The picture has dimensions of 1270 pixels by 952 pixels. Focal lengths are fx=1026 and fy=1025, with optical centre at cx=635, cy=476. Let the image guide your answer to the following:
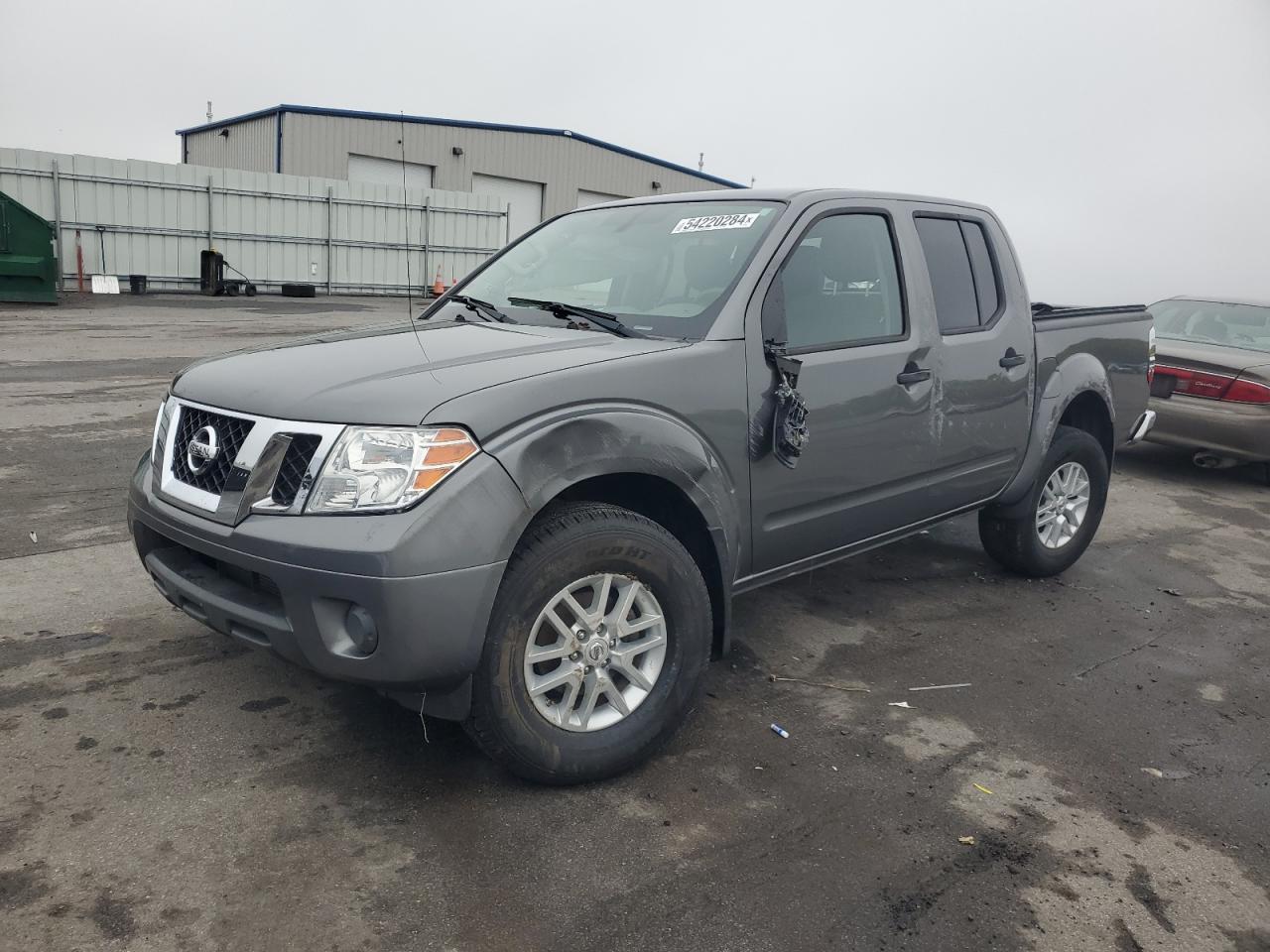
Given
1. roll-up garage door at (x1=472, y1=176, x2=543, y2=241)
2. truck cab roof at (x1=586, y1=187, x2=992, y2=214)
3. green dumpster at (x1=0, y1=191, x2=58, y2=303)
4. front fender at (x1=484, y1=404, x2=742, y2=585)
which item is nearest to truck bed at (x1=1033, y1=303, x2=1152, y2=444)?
truck cab roof at (x1=586, y1=187, x2=992, y2=214)

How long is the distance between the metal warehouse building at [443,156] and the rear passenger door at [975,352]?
75.9 feet

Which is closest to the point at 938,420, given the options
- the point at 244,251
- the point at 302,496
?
the point at 302,496

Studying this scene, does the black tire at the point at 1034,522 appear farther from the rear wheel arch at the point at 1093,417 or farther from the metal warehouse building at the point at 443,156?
the metal warehouse building at the point at 443,156

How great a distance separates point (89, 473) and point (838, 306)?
4778mm

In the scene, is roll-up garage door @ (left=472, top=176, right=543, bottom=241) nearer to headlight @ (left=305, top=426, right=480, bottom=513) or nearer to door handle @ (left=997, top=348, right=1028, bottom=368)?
door handle @ (left=997, top=348, right=1028, bottom=368)

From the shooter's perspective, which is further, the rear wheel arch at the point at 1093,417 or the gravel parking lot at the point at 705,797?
the rear wheel arch at the point at 1093,417

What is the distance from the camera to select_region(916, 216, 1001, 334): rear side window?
4.31 meters

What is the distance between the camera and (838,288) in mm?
3848

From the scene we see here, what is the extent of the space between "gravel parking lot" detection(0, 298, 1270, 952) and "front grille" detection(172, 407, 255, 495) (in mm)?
825

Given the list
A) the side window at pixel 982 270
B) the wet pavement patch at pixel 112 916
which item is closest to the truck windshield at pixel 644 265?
the side window at pixel 982 270

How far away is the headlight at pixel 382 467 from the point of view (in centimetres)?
260

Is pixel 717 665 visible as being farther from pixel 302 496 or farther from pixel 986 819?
pixel 302 496

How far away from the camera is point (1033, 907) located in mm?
2570

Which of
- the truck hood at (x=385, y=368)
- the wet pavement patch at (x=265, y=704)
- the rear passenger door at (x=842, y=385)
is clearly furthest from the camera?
the rear passenger door at (x=842, y=385)
